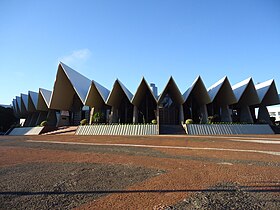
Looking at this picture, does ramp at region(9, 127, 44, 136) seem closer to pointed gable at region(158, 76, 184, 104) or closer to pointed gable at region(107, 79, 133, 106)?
pointed gable at region(107, 79, 133, 106)

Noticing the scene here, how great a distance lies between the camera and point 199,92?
2872 centimetres

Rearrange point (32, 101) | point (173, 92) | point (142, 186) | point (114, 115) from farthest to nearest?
point (32, 101) < point (114, 115) < point (173, 92) < point (142, 186)

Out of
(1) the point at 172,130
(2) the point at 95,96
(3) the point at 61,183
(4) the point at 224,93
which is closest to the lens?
(3) the point at 61,183

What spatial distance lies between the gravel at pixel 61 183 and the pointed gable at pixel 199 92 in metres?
23.6

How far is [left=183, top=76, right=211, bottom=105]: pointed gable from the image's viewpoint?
26.8 meters

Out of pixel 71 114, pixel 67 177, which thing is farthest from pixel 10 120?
pixel 67 177

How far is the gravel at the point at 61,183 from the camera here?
3.12m

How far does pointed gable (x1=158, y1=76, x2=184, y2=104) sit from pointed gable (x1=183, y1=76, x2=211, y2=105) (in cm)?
116

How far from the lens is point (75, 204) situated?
300 cm

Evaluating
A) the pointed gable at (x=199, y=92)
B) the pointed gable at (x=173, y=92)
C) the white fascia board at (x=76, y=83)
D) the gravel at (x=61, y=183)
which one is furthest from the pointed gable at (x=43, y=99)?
the gravel at (x=61, y=183)

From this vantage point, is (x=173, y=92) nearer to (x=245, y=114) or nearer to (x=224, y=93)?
(x=224, y=93)

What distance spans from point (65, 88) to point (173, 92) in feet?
59.5

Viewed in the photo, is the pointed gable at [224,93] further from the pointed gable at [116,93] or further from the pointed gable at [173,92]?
the pointed gable at [116,93]

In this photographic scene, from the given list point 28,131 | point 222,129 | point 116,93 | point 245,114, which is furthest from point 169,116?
point 28,131
